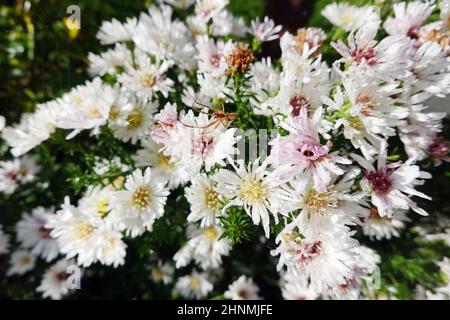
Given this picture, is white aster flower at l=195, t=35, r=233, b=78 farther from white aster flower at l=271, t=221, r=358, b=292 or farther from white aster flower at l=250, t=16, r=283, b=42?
white aster flower at l=271, t=221, r=358, b=292

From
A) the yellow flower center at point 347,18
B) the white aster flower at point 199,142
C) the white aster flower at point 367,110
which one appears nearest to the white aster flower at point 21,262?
the white aster flower at point 199,142

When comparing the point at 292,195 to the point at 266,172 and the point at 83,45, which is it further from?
the point at 83,45

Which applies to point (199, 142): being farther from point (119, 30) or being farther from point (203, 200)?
point (119, 30)

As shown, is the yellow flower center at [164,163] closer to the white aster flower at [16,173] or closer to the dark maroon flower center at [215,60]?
the dark maroon flower center at [215,60]

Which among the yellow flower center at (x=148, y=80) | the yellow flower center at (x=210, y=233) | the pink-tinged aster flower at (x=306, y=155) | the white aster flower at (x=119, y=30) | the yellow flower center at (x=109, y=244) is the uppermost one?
the white aster flower at (x=119, y=30)

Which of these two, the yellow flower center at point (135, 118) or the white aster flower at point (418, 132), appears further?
the yellow flower center at point (135, 118)

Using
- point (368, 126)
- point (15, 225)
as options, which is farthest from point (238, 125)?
point (15, 225)

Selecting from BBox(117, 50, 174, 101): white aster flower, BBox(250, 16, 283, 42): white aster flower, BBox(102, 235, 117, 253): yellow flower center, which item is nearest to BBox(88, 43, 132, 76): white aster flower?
BBox(117, 50, 174, 101): white aster flower
